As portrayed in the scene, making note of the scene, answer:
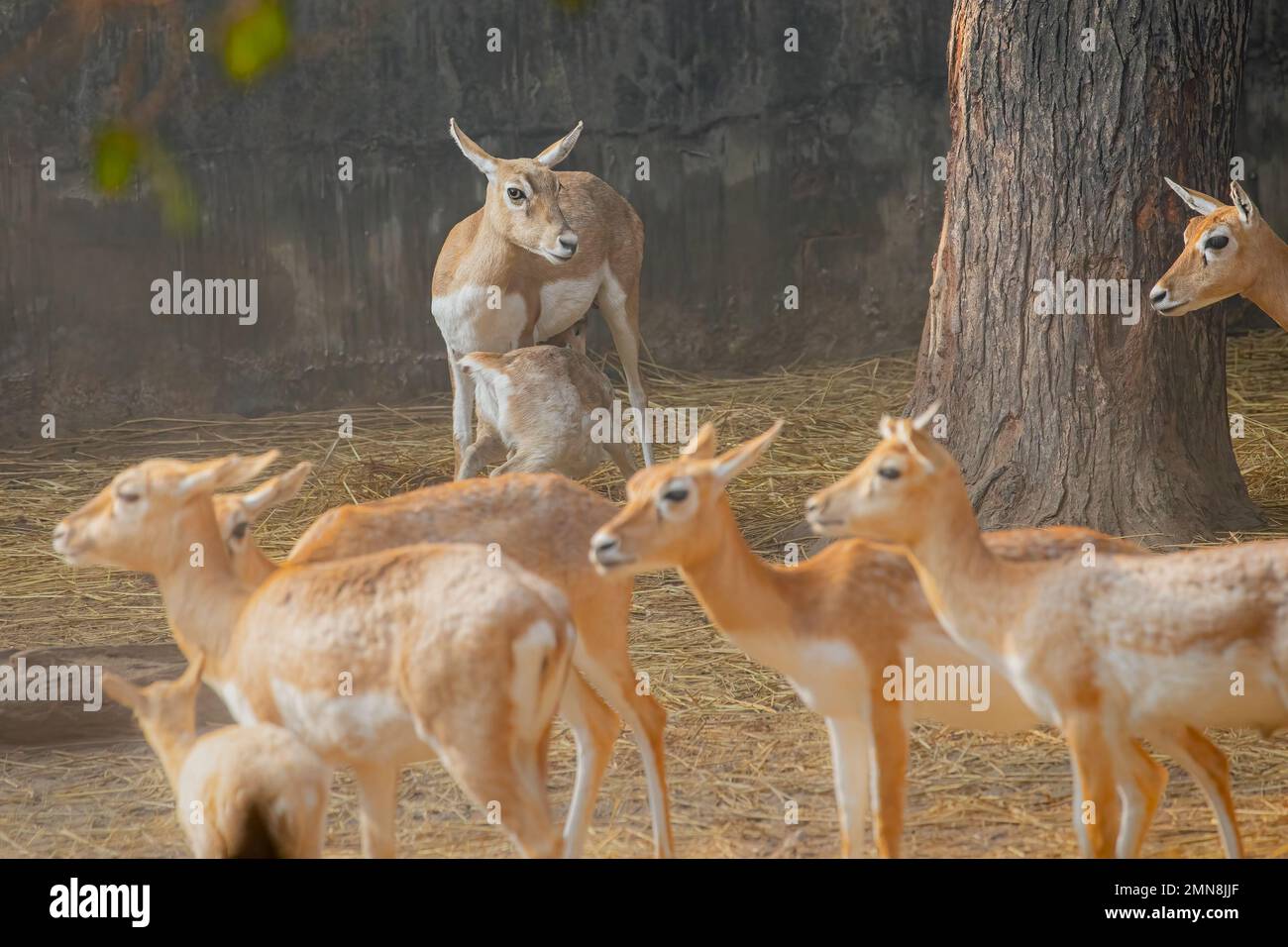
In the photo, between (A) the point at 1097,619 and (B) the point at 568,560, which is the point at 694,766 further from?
(A) the point at 1097,619

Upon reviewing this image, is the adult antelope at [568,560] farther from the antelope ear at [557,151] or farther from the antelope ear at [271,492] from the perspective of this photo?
the antelope ear at [557,151]

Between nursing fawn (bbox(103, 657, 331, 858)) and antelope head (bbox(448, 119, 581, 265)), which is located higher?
antelope head (bbox(448, 119, 581, 265))

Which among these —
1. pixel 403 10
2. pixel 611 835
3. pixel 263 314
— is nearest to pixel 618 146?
pixel 403 10

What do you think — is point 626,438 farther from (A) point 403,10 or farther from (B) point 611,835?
(A) point 403,10

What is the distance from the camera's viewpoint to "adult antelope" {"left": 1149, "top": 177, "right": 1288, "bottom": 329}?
6027 mm

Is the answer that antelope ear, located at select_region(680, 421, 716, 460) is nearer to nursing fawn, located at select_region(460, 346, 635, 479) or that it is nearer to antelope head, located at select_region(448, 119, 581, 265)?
nursing fawn, located at select_region(460, 346, 635, 479)

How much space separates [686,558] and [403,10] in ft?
23.2

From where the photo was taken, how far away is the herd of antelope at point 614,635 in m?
3.26

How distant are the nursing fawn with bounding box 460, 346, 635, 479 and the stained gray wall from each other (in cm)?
350

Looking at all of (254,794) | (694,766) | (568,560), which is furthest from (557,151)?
(254,794)

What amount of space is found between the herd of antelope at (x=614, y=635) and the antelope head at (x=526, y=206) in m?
3.43

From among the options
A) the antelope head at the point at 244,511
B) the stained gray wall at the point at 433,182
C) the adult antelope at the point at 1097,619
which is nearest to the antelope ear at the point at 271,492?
the antelope head at the point at 244,511

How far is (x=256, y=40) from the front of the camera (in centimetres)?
235

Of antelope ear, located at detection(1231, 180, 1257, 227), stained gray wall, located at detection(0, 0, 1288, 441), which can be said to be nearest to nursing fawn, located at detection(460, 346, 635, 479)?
antelope ear, located at detection(1231, 180, 1257, 227)
